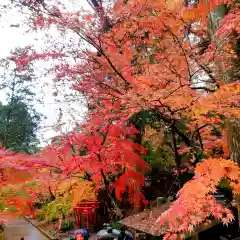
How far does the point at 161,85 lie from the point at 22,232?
11.2 metres

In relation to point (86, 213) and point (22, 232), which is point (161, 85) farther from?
point (22, 232)

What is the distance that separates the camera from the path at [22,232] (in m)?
12.1

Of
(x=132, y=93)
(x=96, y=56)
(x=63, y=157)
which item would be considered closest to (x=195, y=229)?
(x=132, y=93)

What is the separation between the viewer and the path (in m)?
12.1

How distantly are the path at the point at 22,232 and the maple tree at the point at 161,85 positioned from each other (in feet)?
18.5

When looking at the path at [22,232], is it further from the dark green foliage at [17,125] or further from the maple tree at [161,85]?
the dark green foliage at [17,125]

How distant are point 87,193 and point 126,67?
744cm

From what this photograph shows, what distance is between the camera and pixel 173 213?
472 centimetres

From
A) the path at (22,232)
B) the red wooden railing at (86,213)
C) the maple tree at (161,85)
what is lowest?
the path at (22,232)

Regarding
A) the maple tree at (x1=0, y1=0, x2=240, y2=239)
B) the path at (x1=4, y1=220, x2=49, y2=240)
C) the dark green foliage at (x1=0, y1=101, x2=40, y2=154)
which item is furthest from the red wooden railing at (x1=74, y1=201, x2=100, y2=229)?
the dark green foliage at (x1=0, y1=101, x2=40, y2=154)

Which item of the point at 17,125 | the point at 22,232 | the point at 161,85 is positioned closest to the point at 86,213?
the point at 22,232

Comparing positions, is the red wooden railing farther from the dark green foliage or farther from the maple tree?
the dark green foliage

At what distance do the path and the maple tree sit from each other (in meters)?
5.62

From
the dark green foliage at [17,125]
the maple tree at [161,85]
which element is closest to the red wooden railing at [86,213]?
the maple tree at [161,85]
